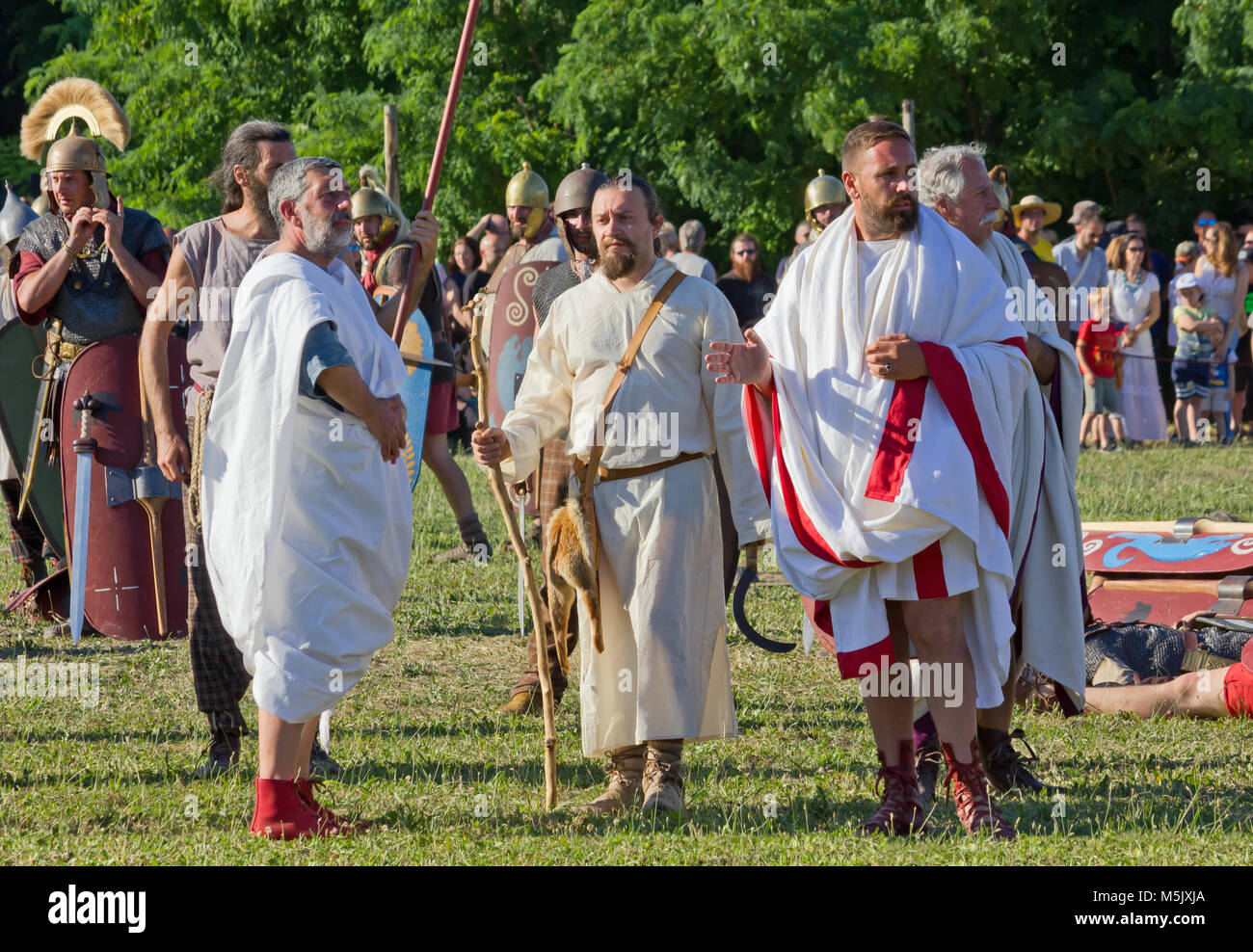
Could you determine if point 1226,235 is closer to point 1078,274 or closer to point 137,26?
point 1078,274

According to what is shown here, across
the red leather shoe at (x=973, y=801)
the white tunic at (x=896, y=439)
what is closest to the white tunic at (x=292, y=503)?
the white tunic at (x=896, y=439)

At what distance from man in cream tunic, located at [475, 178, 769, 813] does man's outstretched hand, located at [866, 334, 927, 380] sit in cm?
62

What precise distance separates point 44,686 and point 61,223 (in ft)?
6.70

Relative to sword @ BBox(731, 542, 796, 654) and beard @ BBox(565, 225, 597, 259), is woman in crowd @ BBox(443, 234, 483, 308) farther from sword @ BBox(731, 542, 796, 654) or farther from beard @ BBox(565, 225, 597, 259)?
sword @ BBox(731, 542, 796, 654)

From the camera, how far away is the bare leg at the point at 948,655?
4.77 m

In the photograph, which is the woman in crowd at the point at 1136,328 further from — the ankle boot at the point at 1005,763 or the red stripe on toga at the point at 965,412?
the red stripe on toga at the point at 965,412

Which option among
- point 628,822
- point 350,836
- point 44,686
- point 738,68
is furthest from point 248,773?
point 738,68

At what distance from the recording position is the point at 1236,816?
195 inches

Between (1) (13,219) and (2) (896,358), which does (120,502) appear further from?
(2) (896,358)

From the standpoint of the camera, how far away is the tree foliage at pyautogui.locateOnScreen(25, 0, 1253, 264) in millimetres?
16641

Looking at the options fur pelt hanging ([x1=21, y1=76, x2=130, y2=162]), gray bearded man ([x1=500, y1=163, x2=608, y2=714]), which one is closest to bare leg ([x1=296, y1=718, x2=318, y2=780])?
gray bearded man ([x1=500, y1=163, x2=608, y2=714])

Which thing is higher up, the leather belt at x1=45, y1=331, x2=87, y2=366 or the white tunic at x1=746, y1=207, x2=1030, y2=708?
the leather belt at x1=45, y1=331, x2=87, y2=366

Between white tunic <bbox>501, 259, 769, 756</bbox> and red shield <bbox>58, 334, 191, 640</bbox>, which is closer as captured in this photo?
white tunic <bbox>501, 259, 769, 756</bbox>

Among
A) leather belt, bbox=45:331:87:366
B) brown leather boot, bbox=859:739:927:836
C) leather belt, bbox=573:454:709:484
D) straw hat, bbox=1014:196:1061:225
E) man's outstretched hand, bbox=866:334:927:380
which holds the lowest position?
brown leather boot, bbox=859:739:927:836
